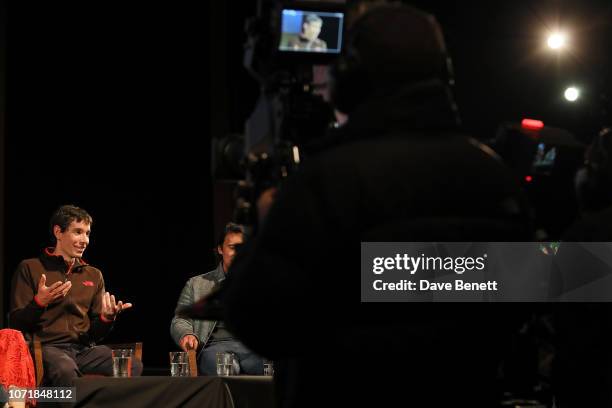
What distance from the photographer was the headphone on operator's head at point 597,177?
5.15ft

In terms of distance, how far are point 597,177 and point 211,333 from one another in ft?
8.39

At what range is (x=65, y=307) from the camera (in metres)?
3.91

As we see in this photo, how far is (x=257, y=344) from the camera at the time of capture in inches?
45.2

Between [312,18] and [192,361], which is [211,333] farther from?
[312,18]

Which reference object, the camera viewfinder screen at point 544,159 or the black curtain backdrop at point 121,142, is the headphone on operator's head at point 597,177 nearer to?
the camera viewfinder screen at point 544,159

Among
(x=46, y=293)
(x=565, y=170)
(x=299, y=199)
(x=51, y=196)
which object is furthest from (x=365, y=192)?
(x=51, y=196)

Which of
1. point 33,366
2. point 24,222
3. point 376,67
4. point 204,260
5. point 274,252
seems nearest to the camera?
point 274,252

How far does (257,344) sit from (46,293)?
2617mm

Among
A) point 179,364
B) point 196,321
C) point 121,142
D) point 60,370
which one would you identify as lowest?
point 60,370

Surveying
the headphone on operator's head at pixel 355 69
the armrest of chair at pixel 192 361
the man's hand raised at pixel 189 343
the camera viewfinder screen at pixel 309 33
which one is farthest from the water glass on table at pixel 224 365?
the headphone on operator's head at pixel 355 69

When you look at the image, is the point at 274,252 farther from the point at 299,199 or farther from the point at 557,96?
the point at 557,96

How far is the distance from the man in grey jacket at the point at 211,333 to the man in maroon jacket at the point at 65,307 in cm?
33

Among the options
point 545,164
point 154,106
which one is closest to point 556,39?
point 154,106

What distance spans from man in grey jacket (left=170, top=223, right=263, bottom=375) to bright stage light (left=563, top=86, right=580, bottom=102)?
2.60 metres
